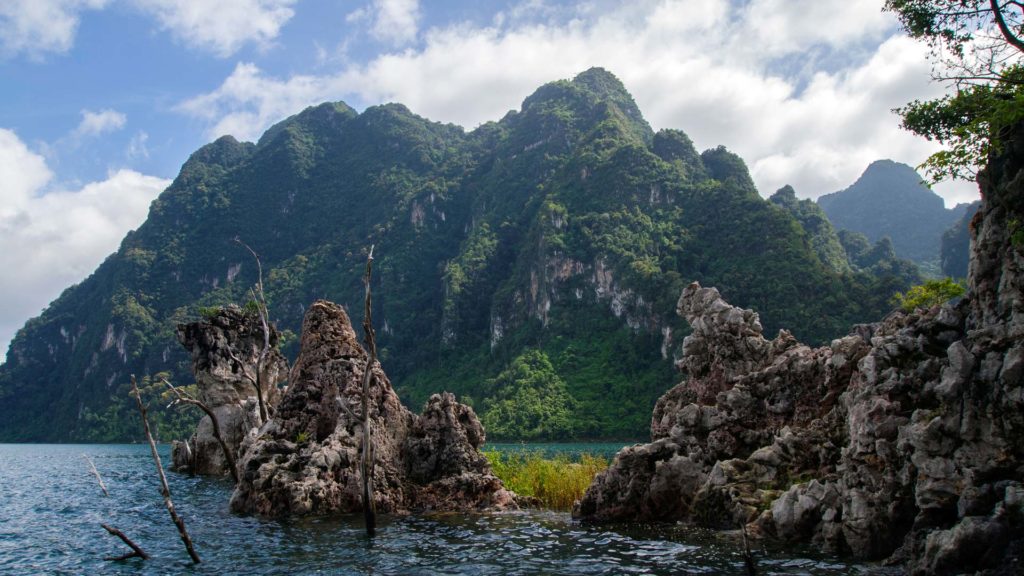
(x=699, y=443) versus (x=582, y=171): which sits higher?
(x=582, y=171)

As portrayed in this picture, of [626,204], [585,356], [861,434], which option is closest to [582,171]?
[626,204]

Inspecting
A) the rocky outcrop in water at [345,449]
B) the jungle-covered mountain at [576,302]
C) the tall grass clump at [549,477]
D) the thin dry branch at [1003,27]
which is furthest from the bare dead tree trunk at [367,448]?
the jungle-covered mountain at [576,302]

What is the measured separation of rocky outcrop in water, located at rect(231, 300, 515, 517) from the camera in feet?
71.4

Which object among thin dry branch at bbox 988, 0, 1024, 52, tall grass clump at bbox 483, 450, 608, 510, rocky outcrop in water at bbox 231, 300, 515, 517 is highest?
thin dry branch at bbox 988, 0, 1024, 52

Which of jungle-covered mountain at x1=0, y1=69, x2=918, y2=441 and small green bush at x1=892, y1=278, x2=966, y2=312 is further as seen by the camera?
jungle-covered mountain at x1=0, y1=69, x2=918, y2=441

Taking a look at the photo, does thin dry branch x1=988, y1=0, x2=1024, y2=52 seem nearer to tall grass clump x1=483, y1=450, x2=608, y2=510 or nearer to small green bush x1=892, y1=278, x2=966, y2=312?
small green bush x1=892, y1=278, x2=966, y2=312

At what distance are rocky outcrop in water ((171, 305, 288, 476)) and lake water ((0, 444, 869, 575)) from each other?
75.9ft

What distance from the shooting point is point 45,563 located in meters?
16.1

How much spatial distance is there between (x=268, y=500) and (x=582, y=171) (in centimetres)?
15489

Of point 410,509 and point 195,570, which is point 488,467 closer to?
point 410,509

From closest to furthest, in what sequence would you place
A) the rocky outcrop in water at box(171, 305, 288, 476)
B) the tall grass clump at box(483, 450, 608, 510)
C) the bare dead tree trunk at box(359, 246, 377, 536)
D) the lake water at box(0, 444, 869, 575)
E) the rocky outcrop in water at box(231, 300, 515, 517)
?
1. the lake water at box(0, 444, 869, 575)
2. the bare dead tree trunk at box(359, 246, 377, 536)
3. the rocky outcrop in water at box(231, 300, 515, 517)
4. the tall grass clump at box(483, 450, 608, 510)
5. the rocky outcrop in water at box(171, 305, 288, 476)

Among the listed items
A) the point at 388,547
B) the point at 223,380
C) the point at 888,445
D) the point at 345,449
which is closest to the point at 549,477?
the point at 345,449

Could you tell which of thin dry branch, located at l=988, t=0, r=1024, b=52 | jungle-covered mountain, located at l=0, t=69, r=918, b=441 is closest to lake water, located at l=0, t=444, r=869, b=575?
thin dry branch, located at l=988, t=0, r=1024, b=52

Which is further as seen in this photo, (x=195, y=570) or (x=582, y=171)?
(x=582, y=171)
